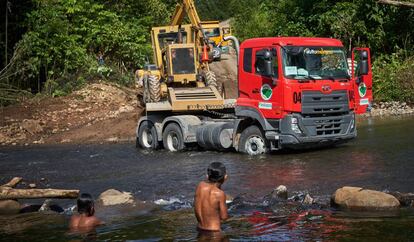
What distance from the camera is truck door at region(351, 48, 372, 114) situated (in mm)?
16156

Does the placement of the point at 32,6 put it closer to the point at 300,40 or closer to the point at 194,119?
the point at 194,119

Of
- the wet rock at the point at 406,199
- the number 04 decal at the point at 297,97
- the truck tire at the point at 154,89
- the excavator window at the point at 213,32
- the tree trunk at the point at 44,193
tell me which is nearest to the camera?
the wet rock at the point at 406,199

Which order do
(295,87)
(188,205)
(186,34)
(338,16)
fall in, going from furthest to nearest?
(338,16) < (186,34) < (295,87) < (188,205)

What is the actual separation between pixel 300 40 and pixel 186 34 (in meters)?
10.6

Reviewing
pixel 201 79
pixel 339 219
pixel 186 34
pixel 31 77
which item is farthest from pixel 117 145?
pixel 339 219

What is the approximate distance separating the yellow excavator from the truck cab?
3.45 metres

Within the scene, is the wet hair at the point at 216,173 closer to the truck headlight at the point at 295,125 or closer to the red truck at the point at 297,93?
the red truck at the point at 297,93

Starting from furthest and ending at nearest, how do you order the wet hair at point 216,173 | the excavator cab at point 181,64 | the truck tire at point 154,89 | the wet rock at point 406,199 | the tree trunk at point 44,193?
the excavator cab at point 181,64, the truck tire at point 154,89, the tree trunk at point 44,193, the wet rock at point 406,199, the wet hair at point 216,173

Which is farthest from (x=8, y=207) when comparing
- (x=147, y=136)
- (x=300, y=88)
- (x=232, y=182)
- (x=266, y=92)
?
(x=147, y=136)

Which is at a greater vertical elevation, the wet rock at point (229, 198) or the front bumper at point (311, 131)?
the front bumper at point (311, 131)

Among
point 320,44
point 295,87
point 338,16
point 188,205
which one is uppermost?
point 338,16

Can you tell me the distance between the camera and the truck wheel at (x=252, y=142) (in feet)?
55.5

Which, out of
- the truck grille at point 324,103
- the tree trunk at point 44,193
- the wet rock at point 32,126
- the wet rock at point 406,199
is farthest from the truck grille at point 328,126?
the wet rock at point 32,126

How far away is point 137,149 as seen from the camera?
2111cm
